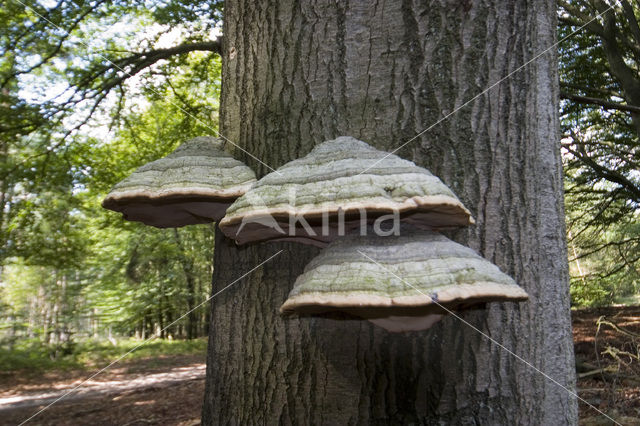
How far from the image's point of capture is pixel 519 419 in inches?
57.7

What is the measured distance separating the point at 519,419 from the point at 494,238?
598mm

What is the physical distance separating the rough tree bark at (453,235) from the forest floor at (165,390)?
442cm

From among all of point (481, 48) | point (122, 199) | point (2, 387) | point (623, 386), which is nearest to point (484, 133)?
point (481, 48)

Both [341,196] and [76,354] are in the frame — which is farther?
[76,354]

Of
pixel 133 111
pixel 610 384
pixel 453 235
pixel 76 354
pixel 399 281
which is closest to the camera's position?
pixel 399 281

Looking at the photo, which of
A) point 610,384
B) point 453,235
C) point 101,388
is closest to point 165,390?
point 101,388

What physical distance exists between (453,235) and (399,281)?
1.45 feet

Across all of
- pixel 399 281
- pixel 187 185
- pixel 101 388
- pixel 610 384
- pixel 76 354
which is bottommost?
pixel 76 354

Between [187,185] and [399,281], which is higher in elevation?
[187,185]

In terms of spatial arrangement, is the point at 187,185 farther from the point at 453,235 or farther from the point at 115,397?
the point at 115,397

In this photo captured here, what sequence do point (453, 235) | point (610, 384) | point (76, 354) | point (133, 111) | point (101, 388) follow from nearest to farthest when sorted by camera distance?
point (453, 235)
point (610, 384)
point (133, 111)
point (101, 388)
point (76, 354)

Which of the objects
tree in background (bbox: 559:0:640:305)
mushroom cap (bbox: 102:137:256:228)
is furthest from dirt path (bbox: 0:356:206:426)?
tree in background (bbox: 559:0:640:305)

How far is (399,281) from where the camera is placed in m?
1.21

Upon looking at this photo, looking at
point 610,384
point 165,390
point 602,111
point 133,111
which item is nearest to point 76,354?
point 165,390
